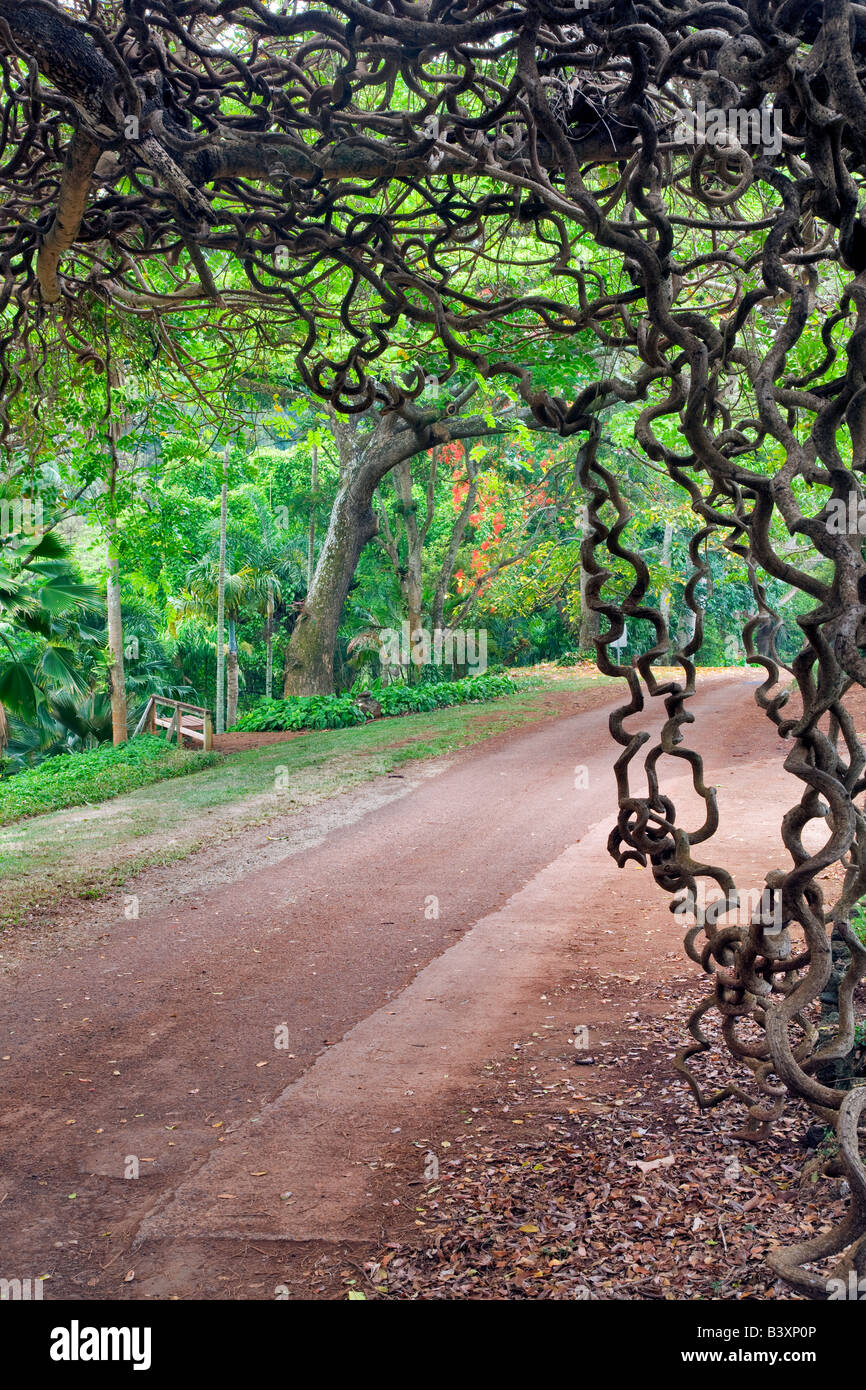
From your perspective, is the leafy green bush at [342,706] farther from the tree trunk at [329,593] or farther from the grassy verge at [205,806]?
the grassy verge at [205,806]

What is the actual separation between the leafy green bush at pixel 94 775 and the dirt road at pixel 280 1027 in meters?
3.86

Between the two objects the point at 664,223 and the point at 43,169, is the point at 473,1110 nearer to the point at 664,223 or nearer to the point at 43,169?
the point at 664,223

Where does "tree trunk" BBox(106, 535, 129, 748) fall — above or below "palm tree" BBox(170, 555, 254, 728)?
below

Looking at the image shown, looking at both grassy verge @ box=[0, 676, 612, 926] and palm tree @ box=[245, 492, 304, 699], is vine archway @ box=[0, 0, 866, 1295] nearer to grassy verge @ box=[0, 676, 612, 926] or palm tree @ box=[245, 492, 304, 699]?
grassy verge @ box=[0, 676, 612, 926]

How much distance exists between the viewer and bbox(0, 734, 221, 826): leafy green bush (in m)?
11.4

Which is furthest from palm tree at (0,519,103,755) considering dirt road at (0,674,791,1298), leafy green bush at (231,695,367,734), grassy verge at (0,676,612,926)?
leafy green bush at (231,695,367,734)

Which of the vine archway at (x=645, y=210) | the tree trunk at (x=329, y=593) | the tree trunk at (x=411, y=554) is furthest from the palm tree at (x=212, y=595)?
the vine archway at (x=645, y=210)

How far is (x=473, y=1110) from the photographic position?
371 centimetres

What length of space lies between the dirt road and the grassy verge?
2.94 ft

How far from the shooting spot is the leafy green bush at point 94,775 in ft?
37.5

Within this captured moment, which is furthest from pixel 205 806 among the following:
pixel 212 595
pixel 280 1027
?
pixel 212 595

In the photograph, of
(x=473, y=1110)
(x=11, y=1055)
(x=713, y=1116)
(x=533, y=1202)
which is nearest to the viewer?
(x=533, y=1202)

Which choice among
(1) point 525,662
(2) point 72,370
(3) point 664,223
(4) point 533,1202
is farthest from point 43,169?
(1) point 525,662
